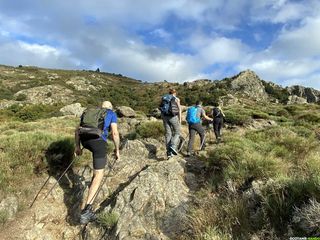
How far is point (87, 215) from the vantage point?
6.36 metres

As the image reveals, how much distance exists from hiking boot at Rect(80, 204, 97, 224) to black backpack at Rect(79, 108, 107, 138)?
1395 millimetres

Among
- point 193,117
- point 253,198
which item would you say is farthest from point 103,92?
point 253,198

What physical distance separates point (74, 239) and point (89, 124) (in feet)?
7.28

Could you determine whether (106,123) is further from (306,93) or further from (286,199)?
(306,93)

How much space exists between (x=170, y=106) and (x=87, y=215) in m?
4.42

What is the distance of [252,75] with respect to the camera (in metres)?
69.7

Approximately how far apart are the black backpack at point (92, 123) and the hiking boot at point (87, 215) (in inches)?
54.9

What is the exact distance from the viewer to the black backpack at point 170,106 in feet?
32.2

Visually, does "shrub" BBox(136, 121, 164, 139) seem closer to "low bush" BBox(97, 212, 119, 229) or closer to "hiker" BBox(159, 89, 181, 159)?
"hiker" BBox(159, 89, 181, 159)

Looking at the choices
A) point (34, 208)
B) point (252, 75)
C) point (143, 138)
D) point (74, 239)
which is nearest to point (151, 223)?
point (74, 239)

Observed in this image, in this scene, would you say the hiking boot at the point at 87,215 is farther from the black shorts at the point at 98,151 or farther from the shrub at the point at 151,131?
the shrub at the point at 151,131

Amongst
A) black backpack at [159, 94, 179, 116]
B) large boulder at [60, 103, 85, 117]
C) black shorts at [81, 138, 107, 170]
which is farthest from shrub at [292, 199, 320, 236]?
large boulder at [60, 103, 85, 117]

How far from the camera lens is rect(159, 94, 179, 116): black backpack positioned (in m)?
9.82

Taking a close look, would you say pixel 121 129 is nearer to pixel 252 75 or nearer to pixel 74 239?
pixel 74 239
